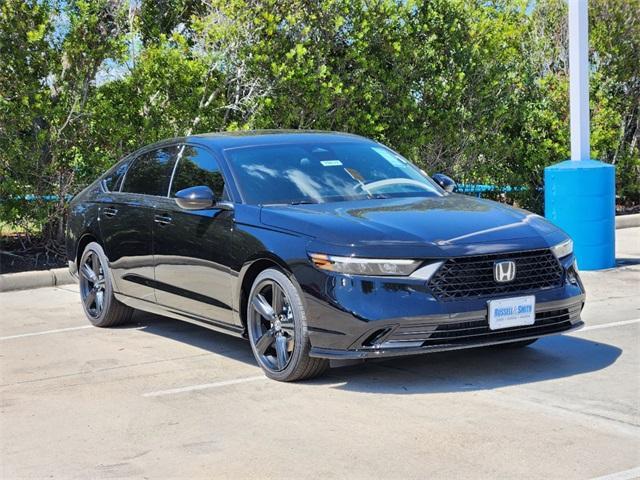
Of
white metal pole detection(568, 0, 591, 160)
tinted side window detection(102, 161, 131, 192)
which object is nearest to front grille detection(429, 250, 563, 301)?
Answer: tinted side window detection(102, 161, 131, 192)

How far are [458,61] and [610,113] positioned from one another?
338 centimetres

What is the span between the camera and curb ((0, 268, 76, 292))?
38.8 feet

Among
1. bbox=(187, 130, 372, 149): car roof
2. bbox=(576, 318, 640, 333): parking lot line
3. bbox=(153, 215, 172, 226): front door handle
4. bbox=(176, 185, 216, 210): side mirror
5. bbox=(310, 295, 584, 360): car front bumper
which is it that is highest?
bbox=(187, 130, 372, 149): car roof

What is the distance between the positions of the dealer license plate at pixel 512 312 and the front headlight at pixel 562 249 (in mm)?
397

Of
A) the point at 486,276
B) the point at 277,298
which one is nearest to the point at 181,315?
the point at 277,298

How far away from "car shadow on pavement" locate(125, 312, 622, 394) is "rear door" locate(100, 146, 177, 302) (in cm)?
83

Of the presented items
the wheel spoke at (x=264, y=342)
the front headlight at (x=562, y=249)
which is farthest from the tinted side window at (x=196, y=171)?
the front headlight at (x=562, y=249)

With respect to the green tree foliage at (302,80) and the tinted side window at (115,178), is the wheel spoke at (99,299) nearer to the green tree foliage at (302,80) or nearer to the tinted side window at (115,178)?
the tinted side window at (115,178)

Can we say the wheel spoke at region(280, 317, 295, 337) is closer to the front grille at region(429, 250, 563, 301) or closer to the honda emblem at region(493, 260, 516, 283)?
the front grille at region(429, 250, 563, 301)

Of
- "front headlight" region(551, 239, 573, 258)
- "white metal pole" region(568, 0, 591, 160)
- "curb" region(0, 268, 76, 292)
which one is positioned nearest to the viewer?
"front headlight" region(551, 239, 573, 258)

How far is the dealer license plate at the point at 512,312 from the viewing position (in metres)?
6.81

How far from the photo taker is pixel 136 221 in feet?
29.0

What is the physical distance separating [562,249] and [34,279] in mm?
6582

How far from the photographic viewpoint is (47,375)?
773 centimetres
